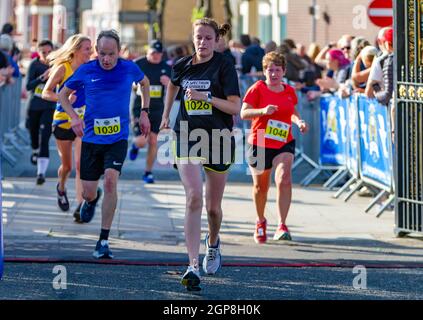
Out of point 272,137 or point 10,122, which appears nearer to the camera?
point 272,137

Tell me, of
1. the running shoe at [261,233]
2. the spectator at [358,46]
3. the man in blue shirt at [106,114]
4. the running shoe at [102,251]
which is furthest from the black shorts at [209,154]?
the spectator at [358,46]

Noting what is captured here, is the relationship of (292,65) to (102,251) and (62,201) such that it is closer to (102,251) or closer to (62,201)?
(62,201)

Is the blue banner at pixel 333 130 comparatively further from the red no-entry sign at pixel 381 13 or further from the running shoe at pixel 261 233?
the running shoe at pixel 261 233

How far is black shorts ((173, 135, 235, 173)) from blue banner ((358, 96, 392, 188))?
443cm

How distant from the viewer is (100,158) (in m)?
11.0

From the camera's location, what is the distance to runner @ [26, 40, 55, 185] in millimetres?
16453

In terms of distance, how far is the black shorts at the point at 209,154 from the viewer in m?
9.30

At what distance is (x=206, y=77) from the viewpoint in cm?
937

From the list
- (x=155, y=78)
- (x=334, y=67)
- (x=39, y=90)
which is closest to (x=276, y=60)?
(x=155, y=78)

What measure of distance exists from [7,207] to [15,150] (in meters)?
7.27

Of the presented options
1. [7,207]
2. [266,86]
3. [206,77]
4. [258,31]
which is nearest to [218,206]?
[206,77]

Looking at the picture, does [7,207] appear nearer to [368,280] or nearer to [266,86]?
[266,86]

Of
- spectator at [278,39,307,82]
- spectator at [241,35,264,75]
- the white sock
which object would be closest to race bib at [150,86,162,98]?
the white sock

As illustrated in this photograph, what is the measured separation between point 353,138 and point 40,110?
474cm
